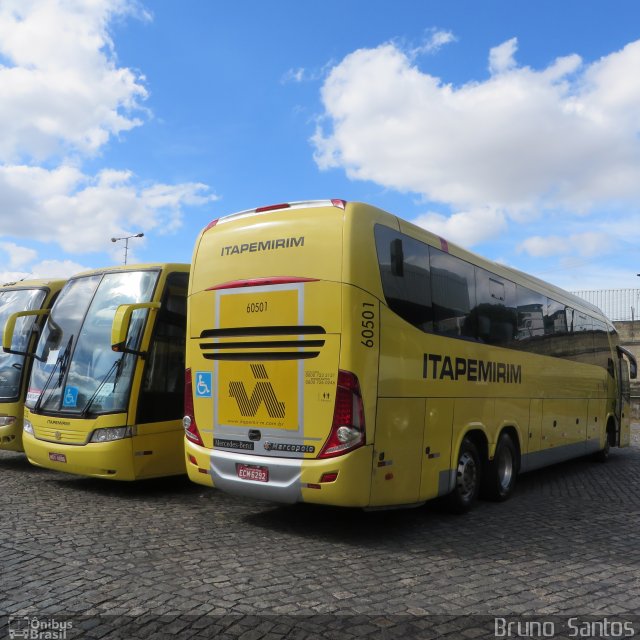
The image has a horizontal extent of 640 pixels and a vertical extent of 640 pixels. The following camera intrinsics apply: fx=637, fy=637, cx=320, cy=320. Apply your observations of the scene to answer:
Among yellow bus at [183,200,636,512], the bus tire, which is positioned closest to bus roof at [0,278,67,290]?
yellow bus at [183,200,636,512]

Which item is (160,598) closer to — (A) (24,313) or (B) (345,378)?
(B) (345,378)

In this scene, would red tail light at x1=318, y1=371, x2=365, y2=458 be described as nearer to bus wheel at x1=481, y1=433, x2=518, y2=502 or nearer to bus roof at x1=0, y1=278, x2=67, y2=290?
bus wheel at x1=481, y1=433, x2=518, y2=502

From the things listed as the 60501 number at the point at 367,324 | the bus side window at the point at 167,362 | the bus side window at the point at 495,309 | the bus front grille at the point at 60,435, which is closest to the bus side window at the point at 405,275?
the 60501 number at the point at 367,324

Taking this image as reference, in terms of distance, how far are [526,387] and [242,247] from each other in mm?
5056

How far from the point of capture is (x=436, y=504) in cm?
769

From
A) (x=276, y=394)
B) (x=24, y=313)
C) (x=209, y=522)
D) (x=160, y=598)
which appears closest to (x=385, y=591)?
(x=160, y=598)

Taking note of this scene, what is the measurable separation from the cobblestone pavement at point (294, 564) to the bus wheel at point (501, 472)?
0.88ft

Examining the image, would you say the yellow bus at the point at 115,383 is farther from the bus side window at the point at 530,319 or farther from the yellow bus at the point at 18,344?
the bus side window at the point at 530,319

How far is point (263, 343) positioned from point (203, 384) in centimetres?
102

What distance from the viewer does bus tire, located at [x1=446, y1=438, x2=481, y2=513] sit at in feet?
24.8

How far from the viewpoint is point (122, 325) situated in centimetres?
752

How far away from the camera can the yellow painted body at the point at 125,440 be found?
8039 mm

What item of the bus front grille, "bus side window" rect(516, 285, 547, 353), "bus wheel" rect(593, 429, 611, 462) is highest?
"bus side window" rect(516, 285, 547, 353)

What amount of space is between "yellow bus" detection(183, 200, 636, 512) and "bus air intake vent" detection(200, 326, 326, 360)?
0.05ft
